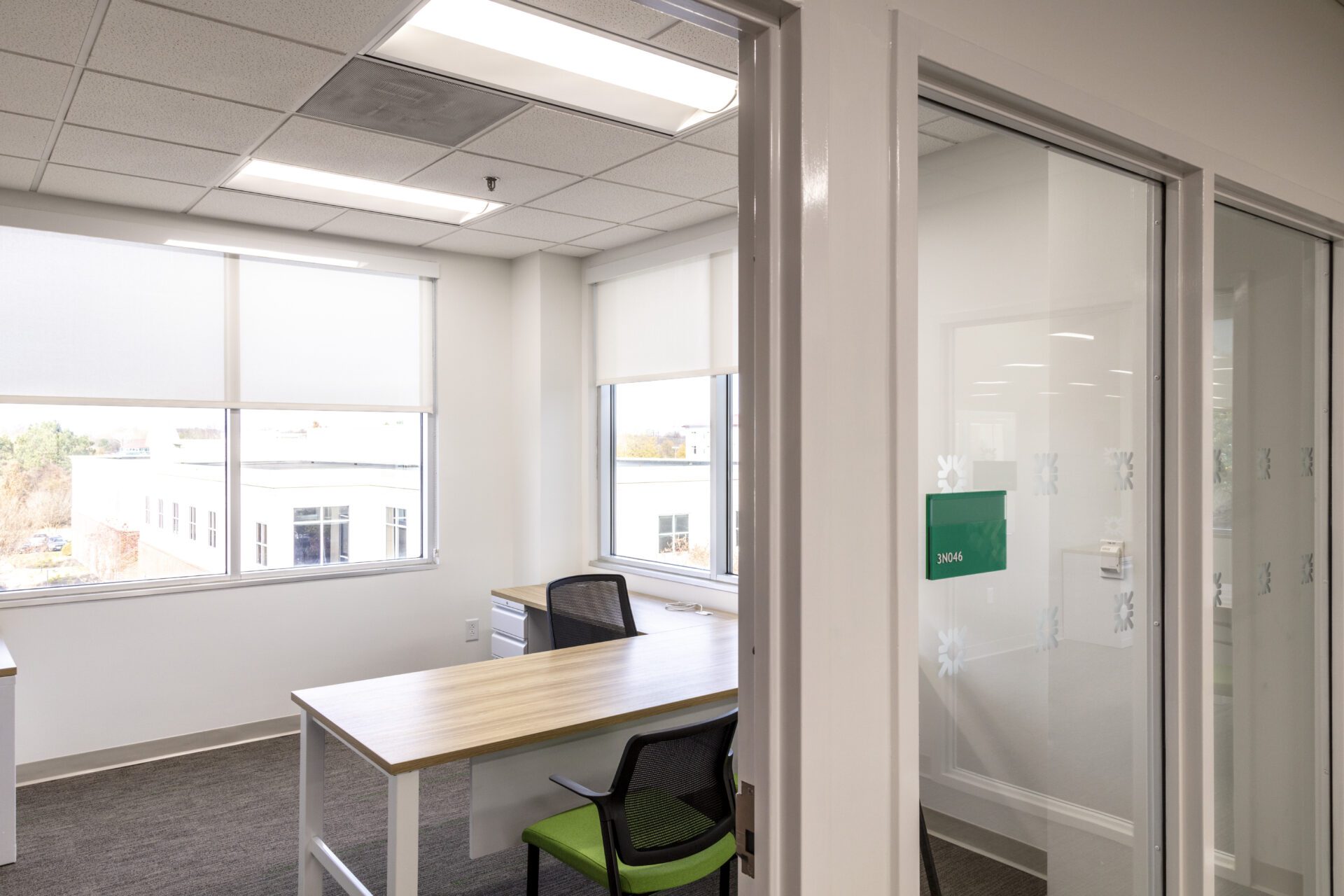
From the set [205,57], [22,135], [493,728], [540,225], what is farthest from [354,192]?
[493,728]

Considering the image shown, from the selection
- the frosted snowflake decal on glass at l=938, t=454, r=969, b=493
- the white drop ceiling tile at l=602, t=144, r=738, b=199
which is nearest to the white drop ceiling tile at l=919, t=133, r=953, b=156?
the frosted snowflake decal on glass at l=938, t=454, r=969, b=493

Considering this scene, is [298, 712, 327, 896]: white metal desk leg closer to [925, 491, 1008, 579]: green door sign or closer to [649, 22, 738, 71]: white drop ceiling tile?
[925, 491, 1008, 579]: green door sign

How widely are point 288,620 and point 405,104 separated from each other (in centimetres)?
286

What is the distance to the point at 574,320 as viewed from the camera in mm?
5254

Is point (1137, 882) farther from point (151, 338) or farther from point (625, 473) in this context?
point (151, 338)

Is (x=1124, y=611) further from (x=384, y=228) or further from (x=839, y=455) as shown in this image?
(x=384, y=228)

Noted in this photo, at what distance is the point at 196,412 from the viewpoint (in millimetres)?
4359

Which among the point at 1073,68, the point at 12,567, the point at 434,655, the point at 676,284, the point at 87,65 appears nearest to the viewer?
the point at 1073,68

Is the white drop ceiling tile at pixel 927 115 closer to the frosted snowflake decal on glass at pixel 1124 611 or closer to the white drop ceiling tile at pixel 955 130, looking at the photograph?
the white drop ceiling tile at pixel 955 130

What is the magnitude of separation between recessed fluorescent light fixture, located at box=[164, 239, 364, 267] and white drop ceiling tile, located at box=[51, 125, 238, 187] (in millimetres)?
622

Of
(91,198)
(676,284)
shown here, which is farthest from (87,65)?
(676,284)

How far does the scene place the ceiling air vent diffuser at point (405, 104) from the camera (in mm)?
2605

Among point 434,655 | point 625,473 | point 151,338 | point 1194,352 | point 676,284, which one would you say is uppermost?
point 676,284

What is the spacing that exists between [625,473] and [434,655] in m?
1.51
